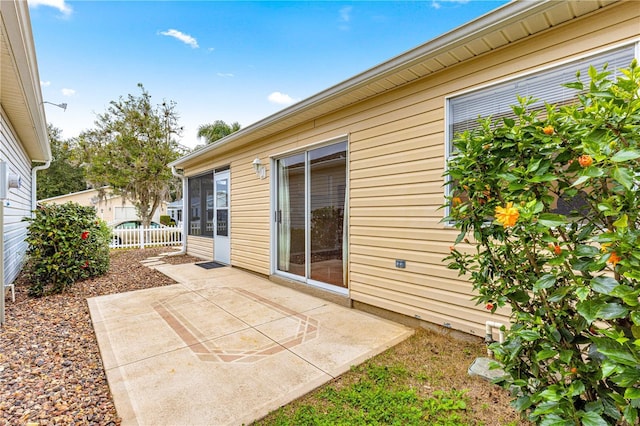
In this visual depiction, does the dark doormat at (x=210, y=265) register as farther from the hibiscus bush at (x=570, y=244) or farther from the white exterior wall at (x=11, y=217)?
the hibiscus bush at (x=570, y=244)

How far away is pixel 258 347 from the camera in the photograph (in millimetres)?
2834

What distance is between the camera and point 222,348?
Result: 9.25ft

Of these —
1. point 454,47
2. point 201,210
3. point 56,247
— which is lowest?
point 56,247

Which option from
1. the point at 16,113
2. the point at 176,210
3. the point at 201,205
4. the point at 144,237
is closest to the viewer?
the point at 16,113

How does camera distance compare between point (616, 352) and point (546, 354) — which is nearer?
point (616, 352)

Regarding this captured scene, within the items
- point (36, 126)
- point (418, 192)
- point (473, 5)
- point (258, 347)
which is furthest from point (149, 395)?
point (473, 5)

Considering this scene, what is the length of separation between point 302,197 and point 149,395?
3.30m

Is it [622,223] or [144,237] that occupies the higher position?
[622,223]

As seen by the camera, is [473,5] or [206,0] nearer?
[473,5]

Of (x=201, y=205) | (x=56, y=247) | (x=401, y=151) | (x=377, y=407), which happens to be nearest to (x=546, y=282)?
(x=377, y=407)

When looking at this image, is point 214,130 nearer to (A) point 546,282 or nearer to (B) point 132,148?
(B) point 132,148

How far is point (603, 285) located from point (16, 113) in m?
7.28

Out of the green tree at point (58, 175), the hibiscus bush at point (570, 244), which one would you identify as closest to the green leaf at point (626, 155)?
the hibiscus bush at point (570, 244)

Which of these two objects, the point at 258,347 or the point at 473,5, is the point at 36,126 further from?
the point at 473,5
